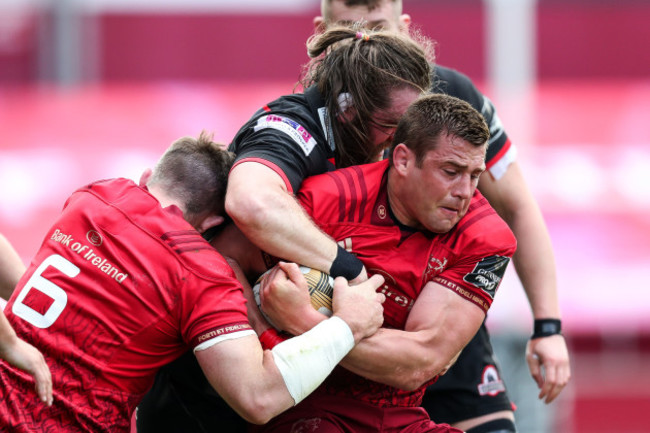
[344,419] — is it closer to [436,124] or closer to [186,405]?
[186,405]

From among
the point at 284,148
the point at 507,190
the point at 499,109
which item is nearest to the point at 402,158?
the point at 284,148

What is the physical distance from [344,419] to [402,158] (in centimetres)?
106

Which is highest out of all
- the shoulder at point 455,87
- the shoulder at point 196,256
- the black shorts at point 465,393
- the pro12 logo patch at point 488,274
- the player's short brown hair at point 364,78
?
the player's short brown hair at point 364,78

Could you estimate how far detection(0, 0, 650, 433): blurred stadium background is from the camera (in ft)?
29.8

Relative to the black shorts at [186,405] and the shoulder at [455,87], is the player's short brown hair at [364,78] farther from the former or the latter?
the black shorts at [186,405]

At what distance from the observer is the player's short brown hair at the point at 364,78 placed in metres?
4.10

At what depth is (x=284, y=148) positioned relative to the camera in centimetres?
404

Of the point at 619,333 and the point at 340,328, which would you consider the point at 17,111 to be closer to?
the point at 619,333

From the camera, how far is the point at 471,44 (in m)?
14.7

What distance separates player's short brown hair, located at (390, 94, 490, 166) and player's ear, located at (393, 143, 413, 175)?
21 millimetres

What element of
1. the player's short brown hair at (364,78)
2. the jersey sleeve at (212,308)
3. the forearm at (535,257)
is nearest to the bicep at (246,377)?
the jersey sleeve at (212,308)

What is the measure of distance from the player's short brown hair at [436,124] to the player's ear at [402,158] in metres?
0.02

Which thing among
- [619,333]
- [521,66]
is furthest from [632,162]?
[521,66]

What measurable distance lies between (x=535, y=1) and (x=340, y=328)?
1280 cm
